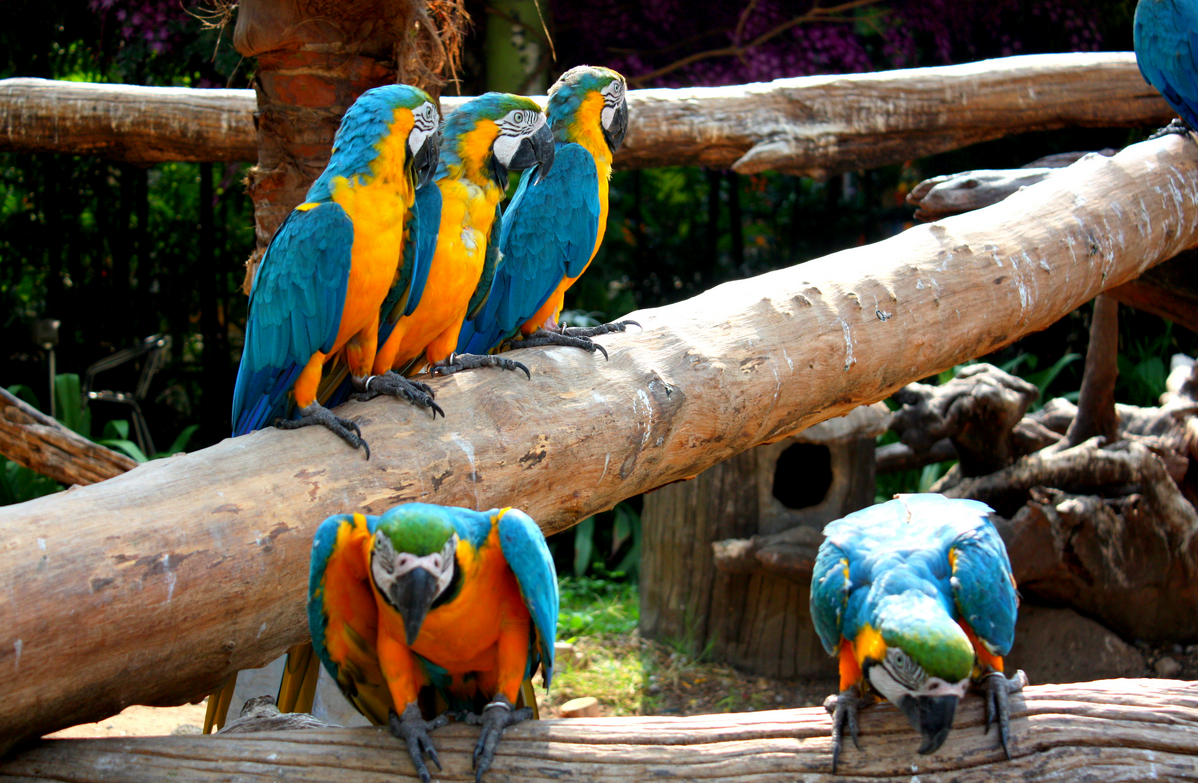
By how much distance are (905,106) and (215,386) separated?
4.27 m

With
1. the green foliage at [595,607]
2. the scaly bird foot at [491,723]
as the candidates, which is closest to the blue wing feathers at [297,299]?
the scaly bird foot at [491,723]

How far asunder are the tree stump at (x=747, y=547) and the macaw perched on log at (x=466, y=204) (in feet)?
7.07

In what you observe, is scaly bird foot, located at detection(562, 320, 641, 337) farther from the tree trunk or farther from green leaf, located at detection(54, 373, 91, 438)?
green leaf, located at detection(54, 373, 91, 438)

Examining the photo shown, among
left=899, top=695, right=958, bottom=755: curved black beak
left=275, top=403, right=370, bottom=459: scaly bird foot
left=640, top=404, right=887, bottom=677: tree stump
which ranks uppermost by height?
left=275, top=403, right=370, bottom=459: scaly bird foot

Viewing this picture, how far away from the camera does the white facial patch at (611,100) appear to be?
229 cm

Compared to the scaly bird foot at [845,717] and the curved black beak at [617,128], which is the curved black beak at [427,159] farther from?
the scaly bird foot at [845,717]

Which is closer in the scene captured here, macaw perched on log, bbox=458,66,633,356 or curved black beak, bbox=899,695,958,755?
curved black beak, bbox=899,695,958,755

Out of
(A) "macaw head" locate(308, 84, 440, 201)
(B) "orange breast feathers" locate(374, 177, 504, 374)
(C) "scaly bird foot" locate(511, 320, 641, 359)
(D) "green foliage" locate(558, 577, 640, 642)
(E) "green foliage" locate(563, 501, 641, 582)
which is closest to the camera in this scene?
(A) "macaw head" locate(308, 84, 440, 201)

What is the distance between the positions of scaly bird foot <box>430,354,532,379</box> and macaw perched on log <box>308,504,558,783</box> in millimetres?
678

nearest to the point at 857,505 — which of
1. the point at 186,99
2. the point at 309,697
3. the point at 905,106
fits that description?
the point at 905,106

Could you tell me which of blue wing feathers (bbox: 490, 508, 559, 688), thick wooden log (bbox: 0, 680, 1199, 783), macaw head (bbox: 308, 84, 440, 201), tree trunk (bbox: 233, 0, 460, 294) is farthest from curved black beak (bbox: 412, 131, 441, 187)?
thick wooden log (bbox: 0, 680, 1199, 783)

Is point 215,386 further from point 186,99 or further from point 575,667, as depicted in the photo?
point 575,667

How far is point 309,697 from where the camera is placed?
6.07 feet

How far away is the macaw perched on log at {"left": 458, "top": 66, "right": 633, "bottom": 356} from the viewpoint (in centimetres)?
229
